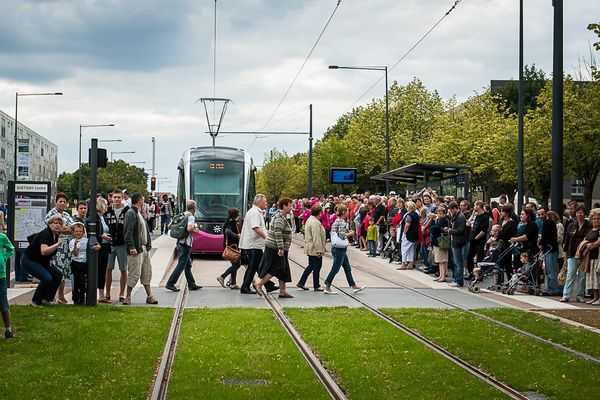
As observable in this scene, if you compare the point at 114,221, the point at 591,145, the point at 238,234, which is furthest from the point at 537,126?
the point at 114,221

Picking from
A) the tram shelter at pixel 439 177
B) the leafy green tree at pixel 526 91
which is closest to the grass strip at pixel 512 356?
the tram shelter at pixel 439 177

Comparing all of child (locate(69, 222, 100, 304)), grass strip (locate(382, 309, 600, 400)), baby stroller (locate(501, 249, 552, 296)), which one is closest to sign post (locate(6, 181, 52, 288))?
child (locate(69, 222, 100, 304))

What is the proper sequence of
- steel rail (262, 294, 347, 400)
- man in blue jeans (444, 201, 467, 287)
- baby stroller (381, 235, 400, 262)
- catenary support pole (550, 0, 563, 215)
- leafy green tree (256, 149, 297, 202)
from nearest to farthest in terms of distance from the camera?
steel rail (262, 294, 347, 400)
catenary support pole (550, 0, 563, 215)
man in blue jeans (444, 201, 467, 287)
baby stroller (381, 235, 400, 262)
leafy green tree (256, 149, 297, 202)

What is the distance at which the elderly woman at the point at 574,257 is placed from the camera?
54.4 ft

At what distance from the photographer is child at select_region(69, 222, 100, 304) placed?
47.4ft

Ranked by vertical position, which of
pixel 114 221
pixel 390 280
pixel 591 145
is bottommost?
pixel 390 280

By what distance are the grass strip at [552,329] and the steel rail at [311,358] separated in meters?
3.26

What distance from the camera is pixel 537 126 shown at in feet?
145

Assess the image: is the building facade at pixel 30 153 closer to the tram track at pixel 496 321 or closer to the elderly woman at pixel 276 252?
the tram track at pixel 496 321

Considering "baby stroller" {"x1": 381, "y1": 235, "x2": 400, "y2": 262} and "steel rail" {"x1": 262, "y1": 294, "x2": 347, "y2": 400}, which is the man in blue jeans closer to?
"baby stroller" {"x1": 381, "y1": 235, "x2": 400, "y2": 262}

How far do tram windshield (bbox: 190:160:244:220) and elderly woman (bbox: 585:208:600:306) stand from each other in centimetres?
1292

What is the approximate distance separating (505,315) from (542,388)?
5.69 meters

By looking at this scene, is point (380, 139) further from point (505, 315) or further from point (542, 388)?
point (542, 388)

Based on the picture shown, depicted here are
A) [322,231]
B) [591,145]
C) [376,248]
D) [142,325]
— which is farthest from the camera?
[591,145]
